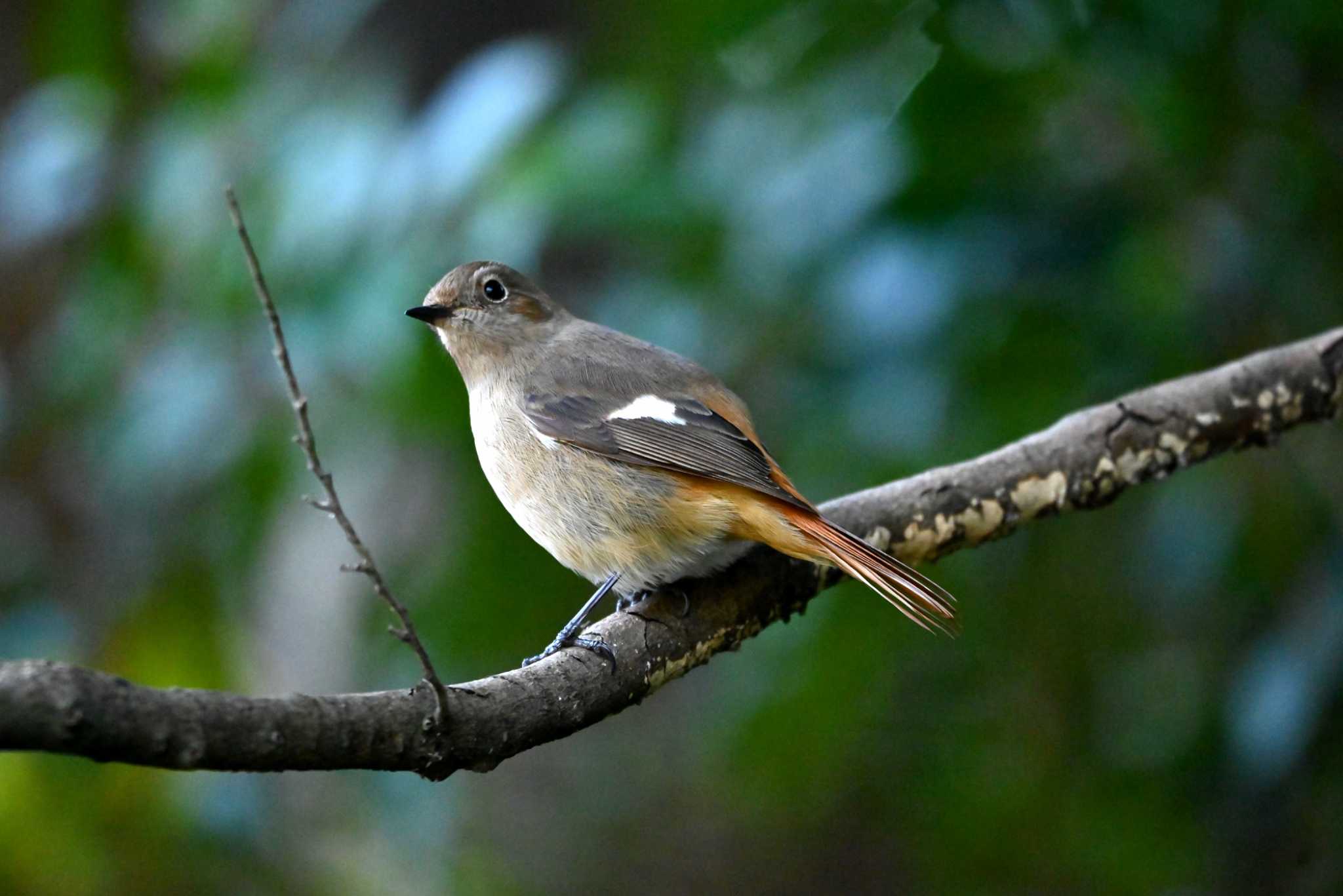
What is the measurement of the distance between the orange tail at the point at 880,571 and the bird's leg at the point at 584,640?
1.65 ft

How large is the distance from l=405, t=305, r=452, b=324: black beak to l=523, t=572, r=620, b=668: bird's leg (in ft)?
2.73

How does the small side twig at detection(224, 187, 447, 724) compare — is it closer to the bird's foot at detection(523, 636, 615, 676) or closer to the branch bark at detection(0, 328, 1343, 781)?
the branch bark at detection(0, 328, 1343, 781)

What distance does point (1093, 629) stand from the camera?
400 cm

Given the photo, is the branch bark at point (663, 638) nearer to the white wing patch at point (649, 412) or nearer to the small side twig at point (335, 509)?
the small side twig at point (335, 509)

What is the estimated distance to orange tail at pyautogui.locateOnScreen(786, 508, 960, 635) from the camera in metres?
2.36

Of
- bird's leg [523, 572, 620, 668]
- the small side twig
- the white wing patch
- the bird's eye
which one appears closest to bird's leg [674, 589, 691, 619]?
bird's leg [523, 572, 620, 668]

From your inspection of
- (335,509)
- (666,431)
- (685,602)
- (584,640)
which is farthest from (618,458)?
(335,509)

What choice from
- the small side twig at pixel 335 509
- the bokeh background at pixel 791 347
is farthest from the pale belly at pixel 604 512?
the small side twig at pixel 335 509

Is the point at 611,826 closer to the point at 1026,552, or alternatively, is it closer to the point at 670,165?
the point at 1026,552

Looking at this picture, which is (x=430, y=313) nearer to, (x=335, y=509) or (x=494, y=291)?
(x=494, y=291)

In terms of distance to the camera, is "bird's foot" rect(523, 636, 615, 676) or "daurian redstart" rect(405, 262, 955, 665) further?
"daurian redstart" rect(405, 262, 955, 665)

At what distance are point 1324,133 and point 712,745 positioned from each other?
2369mm

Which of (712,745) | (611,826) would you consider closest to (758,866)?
(611,826)

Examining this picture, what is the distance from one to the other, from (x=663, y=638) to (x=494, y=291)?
1.37 metres
